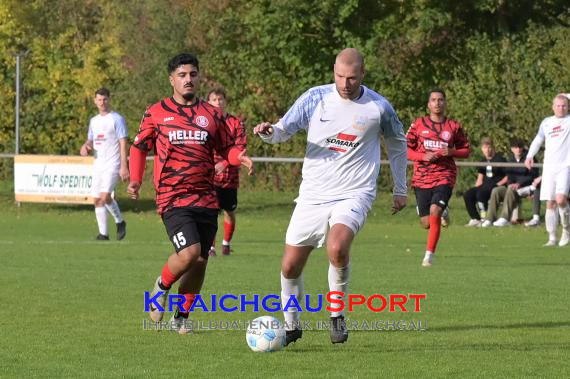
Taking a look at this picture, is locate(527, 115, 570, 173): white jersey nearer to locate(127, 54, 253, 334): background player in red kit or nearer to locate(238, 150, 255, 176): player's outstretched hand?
locate(127, 54, 253, 334): background player in red kit

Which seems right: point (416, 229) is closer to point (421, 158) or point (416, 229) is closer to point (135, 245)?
point (135, 245)

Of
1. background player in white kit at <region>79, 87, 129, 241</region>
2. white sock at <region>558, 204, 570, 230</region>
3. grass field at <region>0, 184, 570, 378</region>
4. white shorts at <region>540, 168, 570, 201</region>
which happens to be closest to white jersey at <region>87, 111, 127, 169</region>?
background player in white kit at <region>79, 87, 129, 241</region>

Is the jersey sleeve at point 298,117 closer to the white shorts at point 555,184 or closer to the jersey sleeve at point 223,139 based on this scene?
the jersey sleeve at point 223,139

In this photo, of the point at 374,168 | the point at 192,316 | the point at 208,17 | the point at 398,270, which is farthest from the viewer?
the point at 208,17

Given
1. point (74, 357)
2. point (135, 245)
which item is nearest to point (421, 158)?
point (135, 245)

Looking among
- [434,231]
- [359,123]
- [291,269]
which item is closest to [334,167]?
[359,123]

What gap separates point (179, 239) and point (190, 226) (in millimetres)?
122

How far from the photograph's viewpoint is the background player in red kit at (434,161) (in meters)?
16.0

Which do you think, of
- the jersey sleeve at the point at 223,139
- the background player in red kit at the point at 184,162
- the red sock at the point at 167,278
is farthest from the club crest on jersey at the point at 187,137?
the red sock at the point at 167,278

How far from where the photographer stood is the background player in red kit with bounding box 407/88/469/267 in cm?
1602

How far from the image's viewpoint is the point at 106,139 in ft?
65.9

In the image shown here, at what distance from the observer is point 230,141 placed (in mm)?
9805

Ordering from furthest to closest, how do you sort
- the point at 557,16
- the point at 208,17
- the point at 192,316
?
the point at 208,17 → the point at 557,16 → the point at 192,316

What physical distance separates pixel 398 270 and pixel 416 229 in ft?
31.5
